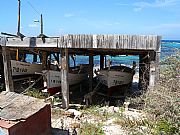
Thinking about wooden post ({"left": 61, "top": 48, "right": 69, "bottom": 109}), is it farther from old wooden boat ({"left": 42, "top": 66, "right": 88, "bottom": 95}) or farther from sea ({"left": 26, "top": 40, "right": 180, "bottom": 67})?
sea ({"left": 26, "top": 40, "right": 180, "bottom": 67})

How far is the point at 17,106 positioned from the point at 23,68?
27.0 ft

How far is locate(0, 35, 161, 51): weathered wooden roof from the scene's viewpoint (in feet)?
32.6

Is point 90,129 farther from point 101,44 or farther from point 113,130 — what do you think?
point 101,44

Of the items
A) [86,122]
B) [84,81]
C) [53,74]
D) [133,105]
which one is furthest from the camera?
[84,81]

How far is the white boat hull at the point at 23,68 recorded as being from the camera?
1557 cm

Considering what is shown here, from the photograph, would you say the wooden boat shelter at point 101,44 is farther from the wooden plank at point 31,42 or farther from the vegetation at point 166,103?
the vegetation at point 166,103

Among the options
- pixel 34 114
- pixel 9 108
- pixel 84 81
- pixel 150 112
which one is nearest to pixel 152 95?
pixel 150 112

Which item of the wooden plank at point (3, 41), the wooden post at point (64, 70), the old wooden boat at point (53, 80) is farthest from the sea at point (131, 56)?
the wooden plank at point (3, 41)

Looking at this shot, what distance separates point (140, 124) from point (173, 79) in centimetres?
239

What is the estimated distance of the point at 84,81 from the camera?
57.8 feet

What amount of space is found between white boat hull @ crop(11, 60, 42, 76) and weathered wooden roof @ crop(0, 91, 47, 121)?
6110 millimetres

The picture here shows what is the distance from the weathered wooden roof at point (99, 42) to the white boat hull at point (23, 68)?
323cm

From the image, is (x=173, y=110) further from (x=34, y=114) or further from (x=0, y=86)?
(x=0, y=86)

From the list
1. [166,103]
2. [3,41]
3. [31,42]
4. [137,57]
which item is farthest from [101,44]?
[137,57]
